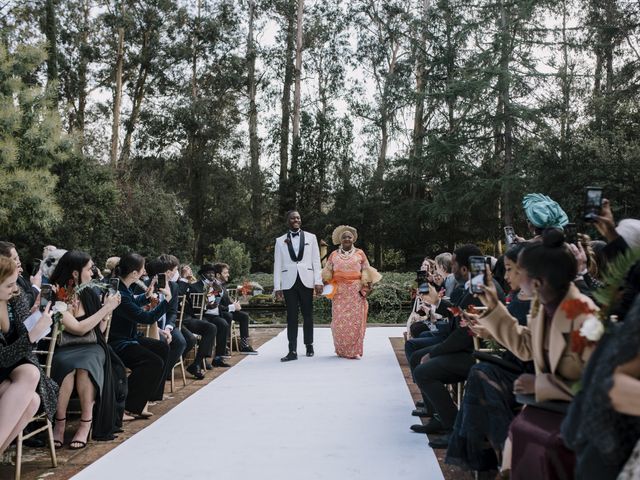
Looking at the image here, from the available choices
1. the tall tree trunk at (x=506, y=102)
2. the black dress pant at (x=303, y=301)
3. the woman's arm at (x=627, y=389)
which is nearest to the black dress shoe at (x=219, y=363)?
the black dress pant at (x=303, y=301)

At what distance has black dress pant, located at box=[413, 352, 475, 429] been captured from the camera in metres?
3.92

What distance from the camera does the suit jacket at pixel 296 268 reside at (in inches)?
307

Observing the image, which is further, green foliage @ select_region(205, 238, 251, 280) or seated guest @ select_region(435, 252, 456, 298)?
green foliage @ select_region(205, 238, 251, 280)

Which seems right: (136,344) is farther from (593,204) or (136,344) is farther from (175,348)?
(593,204)

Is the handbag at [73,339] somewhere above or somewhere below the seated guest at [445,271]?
below

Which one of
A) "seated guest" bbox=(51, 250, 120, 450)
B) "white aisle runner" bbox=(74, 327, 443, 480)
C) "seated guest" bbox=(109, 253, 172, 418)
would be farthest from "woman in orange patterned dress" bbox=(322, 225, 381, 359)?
"seated guest" bbox=(51, 250, 120, 450)

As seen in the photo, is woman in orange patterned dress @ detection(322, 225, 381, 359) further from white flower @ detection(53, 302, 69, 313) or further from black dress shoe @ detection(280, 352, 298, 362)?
white flower @ detection(53, 302, 69, 313)

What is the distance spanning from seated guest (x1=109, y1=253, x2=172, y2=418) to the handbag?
0.50 m

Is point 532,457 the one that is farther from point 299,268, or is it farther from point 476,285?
point 299,268

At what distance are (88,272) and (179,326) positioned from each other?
6.53 feet

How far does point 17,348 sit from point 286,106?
23.7m

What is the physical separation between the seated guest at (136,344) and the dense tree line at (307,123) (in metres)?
13.5

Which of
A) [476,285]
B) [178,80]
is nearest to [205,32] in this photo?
[178,80]

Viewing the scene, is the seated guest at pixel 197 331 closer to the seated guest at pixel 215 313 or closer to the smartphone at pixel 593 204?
the seated guest at pixel 215 313
